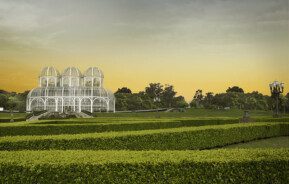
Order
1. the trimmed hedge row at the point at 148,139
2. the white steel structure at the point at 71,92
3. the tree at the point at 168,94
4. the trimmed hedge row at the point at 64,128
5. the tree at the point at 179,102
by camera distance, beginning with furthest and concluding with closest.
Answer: the tree at the point at 168,94, the tree at the point at 179,102, the white steel structure at the point at 71,92, the trimmed hedge row at the point at 64,128, the trimmed hedge row at the point at 148,139

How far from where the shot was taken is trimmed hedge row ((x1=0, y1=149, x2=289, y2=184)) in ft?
27.2

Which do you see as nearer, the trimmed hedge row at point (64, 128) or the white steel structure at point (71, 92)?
the trimmed hedge row at point (64, 128)

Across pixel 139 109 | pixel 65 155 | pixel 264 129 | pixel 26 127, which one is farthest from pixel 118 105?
pixel 65 155

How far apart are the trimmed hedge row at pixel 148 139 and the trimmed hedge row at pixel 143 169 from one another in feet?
13.3

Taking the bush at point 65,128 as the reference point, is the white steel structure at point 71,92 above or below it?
above

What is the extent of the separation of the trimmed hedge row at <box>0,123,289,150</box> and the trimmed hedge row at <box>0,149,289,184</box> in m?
4.06

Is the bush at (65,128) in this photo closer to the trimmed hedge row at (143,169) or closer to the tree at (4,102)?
the trimmed hedge row at (143,169)

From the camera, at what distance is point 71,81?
7150cm

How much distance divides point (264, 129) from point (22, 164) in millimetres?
22313

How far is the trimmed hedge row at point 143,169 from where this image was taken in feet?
27.2

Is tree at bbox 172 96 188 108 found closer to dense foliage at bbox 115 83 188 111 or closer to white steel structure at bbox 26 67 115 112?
dense foliage at bbox 115 83 188 111

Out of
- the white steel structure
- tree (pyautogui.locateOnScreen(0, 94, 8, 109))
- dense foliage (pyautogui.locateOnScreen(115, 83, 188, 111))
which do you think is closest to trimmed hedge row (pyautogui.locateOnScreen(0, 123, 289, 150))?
the white steel structure

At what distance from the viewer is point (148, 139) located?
645 inches

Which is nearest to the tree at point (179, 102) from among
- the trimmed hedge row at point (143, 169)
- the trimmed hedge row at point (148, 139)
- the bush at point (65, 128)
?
the trimmed hedge row at point (148, 139)
